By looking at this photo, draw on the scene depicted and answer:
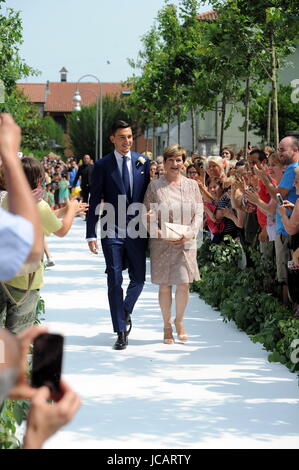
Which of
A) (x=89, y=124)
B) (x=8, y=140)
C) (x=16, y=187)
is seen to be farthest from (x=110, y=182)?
(x=89, y=124)

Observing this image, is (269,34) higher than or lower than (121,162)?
higher

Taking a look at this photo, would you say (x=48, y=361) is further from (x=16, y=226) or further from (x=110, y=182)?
(x=110, y=182)

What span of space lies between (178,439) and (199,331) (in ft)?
13.3

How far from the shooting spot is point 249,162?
10992 millimetres

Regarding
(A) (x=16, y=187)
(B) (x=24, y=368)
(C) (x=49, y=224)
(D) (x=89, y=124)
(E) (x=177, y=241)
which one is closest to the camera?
(B) (x=24, y=368)

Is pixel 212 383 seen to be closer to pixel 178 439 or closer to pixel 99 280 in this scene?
pixel 178 439

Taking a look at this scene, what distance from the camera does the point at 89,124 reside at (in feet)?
311

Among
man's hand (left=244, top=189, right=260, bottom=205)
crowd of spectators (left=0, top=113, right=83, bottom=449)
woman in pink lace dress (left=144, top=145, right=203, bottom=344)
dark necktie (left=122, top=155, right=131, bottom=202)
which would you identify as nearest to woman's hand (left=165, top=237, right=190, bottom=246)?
woman in pink lace dress (left=144, top=145, right=203, bottom=344)

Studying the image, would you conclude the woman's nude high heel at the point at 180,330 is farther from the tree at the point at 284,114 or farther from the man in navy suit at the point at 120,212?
the tree at the point at 284,114

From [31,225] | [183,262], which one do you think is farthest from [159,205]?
[31,225]

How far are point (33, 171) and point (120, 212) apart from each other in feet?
9.97

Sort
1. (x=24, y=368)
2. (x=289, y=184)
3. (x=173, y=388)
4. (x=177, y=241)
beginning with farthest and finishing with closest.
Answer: (x=177, y=241), (x=289, y=184), (x=173, y=388), (x=24, y=368)

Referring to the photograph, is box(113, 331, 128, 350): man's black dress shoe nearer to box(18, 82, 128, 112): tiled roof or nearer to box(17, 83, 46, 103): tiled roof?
box(18, 82, 128, 112): tiled roof

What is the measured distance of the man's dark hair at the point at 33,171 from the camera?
6055 mm
